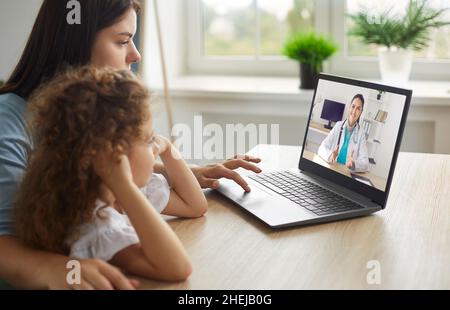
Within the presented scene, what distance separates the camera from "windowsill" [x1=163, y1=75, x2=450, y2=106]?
2318 mm

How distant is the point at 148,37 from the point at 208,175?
1.38 metres

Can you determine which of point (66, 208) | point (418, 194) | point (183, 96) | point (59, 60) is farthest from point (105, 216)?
point (183, 96)

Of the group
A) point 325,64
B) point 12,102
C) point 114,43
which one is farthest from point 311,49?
point 12,102

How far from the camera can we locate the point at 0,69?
8.61ft

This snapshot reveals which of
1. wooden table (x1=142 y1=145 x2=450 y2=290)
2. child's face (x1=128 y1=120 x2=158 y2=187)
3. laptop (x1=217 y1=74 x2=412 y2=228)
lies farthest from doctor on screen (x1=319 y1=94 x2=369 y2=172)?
child's face (x1=128 y1=120 x2=158 y2=187)

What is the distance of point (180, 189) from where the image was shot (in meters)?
1.23

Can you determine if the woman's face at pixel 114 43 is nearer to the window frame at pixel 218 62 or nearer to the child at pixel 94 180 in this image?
the child at pixel 94 180

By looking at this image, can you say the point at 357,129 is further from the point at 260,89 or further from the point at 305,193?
the point at 260,89

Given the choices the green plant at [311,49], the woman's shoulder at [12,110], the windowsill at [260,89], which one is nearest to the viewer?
the woman's shoulder at [12,110]

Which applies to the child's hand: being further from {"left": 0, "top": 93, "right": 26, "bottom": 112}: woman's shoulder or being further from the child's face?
{"left": 0, "top": 93, "right": 26, "bottom": 112}: woman's shoulder

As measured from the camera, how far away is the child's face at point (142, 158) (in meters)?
0.95

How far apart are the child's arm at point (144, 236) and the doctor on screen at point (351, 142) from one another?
1.61 ft

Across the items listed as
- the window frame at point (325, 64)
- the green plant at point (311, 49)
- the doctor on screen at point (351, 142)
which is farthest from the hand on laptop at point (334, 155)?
the window frame at point (325, 64)

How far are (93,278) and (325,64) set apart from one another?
6.53ft
